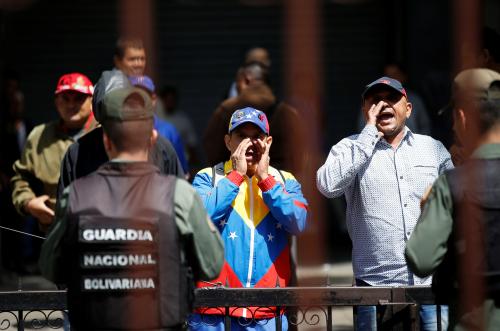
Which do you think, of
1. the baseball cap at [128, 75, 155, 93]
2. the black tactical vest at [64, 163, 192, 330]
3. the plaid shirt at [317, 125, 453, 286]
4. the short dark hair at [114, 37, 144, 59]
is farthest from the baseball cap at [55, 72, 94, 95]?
the black tactical vest at [64, 163, 192, 330]

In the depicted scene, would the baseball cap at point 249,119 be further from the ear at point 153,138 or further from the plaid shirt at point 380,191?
the ear at point 153,138

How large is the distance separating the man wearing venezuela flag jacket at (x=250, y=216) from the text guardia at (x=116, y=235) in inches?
52.2

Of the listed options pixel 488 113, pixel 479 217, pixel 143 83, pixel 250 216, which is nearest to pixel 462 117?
pixel 488 113

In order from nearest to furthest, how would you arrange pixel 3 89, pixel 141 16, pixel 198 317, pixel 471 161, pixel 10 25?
pixel 141 16 < pixel 471 161 < pixel 198 317 < pixel 3 89 < pixel 10 25

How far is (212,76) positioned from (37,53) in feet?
5.96

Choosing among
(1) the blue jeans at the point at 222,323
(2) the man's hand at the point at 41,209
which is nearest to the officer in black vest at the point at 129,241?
(1) the blue jeans at the point at 222,323

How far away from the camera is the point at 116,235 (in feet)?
12.1

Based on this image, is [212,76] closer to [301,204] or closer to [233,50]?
[233,50]

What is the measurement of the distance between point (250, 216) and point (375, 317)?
721 millimetres

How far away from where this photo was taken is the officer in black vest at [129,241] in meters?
3.69

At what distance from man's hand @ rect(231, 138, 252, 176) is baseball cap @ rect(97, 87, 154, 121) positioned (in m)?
1.21

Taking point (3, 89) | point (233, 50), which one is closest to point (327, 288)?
point (3, 89)

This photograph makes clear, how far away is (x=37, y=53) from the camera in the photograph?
11.7 meters

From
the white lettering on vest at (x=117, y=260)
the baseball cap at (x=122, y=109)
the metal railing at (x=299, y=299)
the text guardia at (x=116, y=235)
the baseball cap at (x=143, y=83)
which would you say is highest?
the baseball cap at (x=143, y=83)
